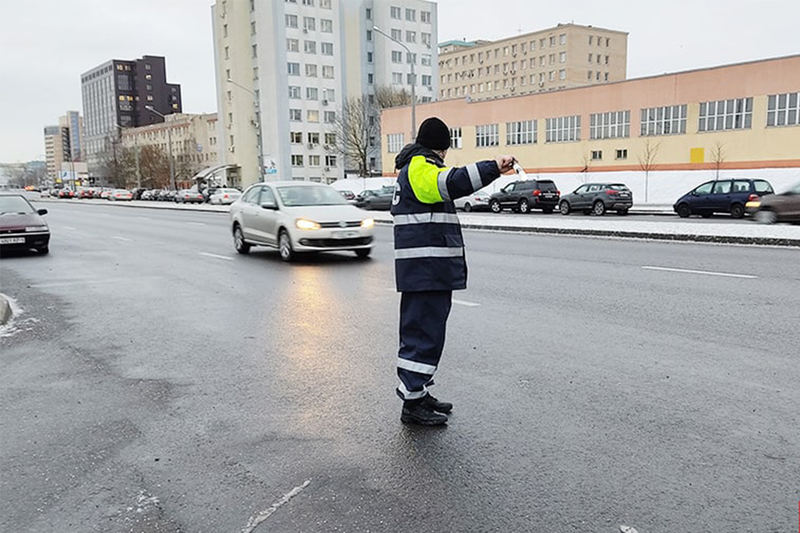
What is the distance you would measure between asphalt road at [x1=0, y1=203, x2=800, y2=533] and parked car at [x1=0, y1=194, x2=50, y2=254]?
7068 millimetres

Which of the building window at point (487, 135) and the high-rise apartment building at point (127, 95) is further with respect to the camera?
the high-rise apartment building at point (127, 95)

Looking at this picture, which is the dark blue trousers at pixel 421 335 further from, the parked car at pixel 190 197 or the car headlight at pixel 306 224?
the parked car at pixel 190 197

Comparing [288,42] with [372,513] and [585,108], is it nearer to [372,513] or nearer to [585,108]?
[585,108]

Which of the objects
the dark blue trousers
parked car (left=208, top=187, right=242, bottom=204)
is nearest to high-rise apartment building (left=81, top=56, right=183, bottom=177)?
parked car (left=208, top=187, right=242, bottom=204)

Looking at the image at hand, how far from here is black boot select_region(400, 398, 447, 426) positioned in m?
4.13

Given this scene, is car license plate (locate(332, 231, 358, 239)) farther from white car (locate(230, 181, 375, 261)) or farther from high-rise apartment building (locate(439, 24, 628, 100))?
high-rise apartment building (locate(439, 24, 628, 100))

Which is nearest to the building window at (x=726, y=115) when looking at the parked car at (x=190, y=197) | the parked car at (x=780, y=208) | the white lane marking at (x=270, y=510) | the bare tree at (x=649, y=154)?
the bare tree at (x=649, y=154)

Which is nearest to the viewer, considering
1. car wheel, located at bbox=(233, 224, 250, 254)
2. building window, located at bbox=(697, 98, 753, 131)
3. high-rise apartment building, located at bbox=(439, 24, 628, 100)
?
car wheel, located at bbox=(233, 224, 250, 254)

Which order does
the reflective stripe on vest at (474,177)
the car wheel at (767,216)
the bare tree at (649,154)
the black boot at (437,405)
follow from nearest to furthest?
the reflective stripe on vest at (474,177) < the black boot at (437,405) < the car wheel at (767,216) < the bare tree at (649,154)

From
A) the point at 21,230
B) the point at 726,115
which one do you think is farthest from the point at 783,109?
the point at 21,230

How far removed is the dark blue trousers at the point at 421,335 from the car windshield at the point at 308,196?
915 cm

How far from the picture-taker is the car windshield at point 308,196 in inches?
516

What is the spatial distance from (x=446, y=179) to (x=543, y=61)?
413ft

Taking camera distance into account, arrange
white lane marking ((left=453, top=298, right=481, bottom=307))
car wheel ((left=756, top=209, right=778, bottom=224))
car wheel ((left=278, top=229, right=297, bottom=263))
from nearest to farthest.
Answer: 1. white lane marking ((left=453, top=298, right=481, bottom=307))
2. car wheel ((left=278, top=229, right=297, bottom=263))
3. car wheel ((left=756, top=209, right=778, bottom=224))
